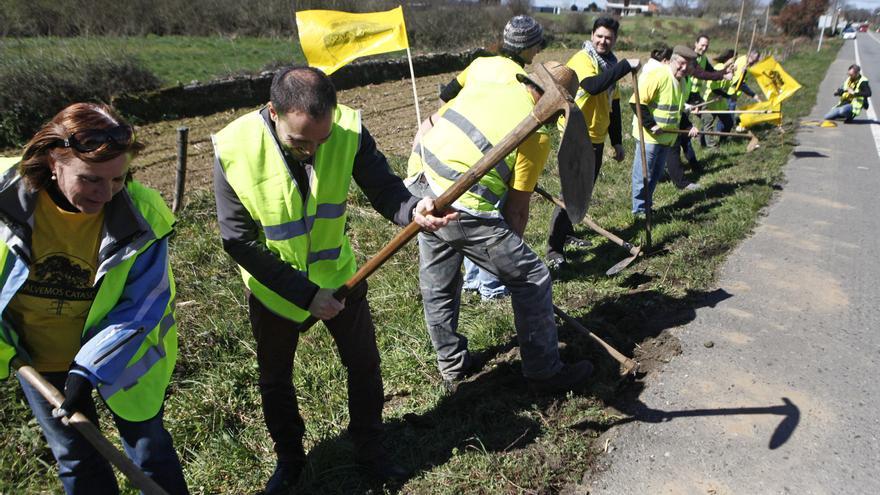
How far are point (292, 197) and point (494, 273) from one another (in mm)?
1196

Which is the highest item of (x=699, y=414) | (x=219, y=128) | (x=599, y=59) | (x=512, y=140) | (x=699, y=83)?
(x=512, y=140)

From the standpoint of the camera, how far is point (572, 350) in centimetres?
376

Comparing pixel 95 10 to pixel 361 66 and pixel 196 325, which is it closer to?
pixel 361 66

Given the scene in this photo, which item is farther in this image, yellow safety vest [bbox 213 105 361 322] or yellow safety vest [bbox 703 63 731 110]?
yellow safety vest [bbox 703 63 731 110]

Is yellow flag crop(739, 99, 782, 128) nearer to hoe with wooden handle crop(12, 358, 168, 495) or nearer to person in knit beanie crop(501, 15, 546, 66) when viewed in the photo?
person in knit beanie crop(501, 15, 546, 66)

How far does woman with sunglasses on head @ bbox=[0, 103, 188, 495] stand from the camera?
190cm

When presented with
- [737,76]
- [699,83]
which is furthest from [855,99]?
[699,83]

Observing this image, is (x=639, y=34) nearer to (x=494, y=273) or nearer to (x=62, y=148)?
(x=494, y=273)

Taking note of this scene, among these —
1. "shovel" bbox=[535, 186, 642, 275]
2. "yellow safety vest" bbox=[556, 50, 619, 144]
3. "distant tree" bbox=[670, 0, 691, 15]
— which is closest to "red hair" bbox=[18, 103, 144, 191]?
"shovel" bbox=[535, 186, 642, 275]

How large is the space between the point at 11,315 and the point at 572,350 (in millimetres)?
2891

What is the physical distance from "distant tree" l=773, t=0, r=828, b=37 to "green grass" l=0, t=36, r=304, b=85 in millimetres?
39092

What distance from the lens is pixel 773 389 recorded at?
3467 mm

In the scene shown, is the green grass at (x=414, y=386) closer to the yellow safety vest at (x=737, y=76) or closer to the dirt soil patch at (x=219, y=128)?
the dirt soil patch at (x=219, y=128)

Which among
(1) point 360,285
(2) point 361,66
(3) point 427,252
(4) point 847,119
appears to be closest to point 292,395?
(1) point 360,285
